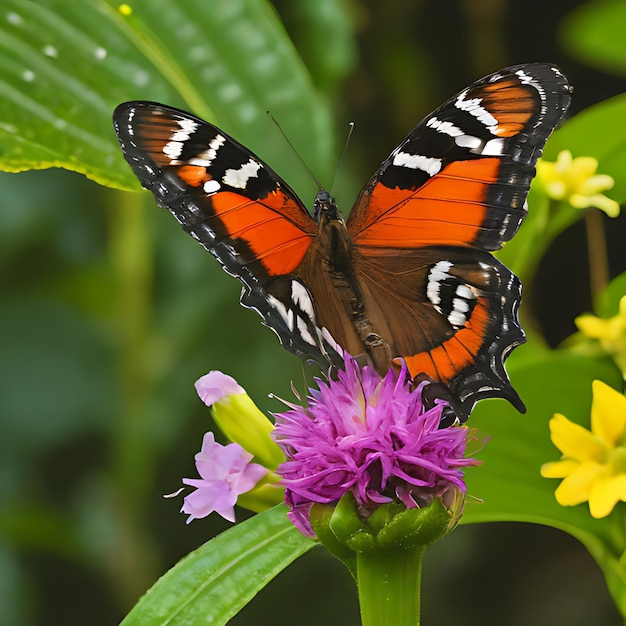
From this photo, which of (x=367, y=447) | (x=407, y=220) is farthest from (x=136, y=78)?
(x=367, y=447)

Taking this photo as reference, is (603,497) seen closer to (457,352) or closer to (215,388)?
(457,352)

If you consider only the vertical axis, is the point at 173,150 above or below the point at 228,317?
above

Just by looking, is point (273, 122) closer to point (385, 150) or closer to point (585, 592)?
point (385, 150)

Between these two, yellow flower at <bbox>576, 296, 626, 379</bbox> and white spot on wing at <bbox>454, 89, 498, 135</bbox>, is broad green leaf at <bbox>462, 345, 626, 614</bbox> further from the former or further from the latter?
white spot on wing at <bbox>454, 89, 498, 135</bbox>

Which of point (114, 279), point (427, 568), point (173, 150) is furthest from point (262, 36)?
point (427, 568)

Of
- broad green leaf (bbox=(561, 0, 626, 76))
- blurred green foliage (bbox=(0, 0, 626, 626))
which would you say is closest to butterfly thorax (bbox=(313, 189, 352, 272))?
blurred green foliage (bbox=(0, 0, 626, 626))

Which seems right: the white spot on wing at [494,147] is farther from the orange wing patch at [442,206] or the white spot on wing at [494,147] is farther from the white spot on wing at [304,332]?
the white spot on wing at [304,332]
